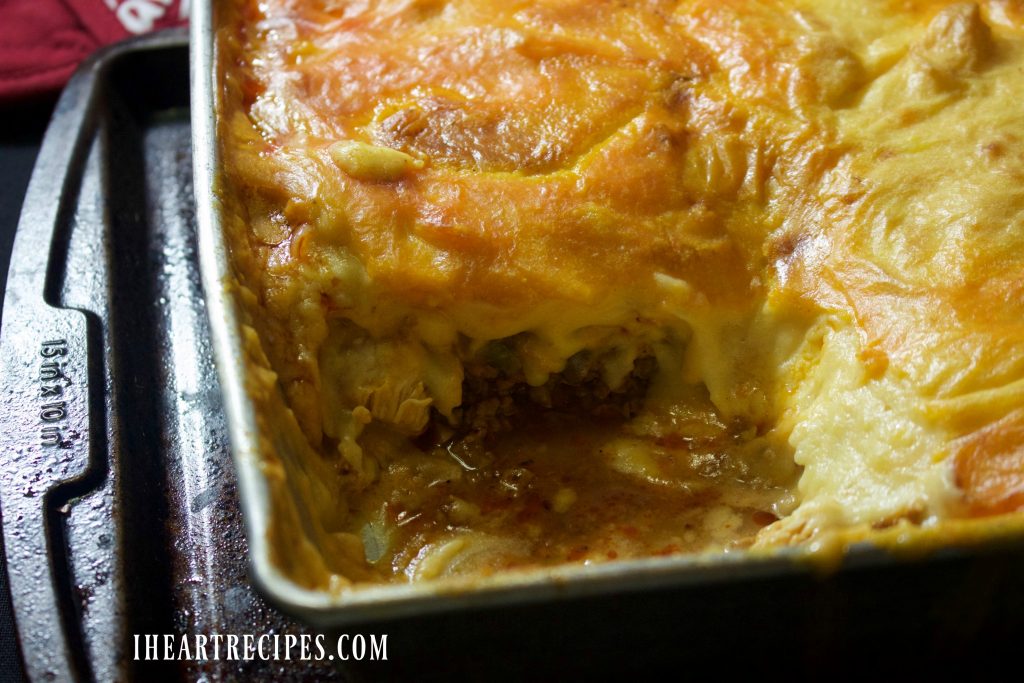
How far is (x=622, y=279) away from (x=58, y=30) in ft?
7.47

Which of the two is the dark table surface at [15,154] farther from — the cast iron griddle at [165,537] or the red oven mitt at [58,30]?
the cast iron griddle at [165,537]

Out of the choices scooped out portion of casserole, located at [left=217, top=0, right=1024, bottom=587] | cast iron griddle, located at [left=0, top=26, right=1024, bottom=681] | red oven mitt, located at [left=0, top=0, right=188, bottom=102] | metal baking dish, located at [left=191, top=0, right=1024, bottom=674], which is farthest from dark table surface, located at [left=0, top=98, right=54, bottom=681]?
metal baking dish, located at [left=191, top=0, right=1024, bottom=674]

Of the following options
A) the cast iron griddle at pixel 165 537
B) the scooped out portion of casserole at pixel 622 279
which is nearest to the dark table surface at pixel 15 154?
the cast iron griddle at pixel 165 537

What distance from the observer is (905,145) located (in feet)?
6.57

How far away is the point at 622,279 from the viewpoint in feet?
6.17

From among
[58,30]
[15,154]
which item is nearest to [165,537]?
[15,154]

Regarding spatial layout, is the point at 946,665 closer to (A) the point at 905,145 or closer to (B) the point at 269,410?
(A) the point at 905,145

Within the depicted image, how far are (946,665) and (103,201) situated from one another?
2.13 meters

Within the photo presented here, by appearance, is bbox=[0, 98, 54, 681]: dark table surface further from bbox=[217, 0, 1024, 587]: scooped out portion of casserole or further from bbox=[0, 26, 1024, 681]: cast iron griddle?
bbox=[217, 0, 1024, 587]: scooped out portion of casserole

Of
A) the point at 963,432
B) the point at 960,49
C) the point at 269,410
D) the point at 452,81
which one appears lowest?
the point at 269,410

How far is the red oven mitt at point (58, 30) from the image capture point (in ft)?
10.0

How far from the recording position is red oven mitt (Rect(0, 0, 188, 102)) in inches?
121

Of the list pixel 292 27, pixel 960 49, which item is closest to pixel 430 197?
pixel 292 27

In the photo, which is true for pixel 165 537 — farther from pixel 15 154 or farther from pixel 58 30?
pixel 58 30
